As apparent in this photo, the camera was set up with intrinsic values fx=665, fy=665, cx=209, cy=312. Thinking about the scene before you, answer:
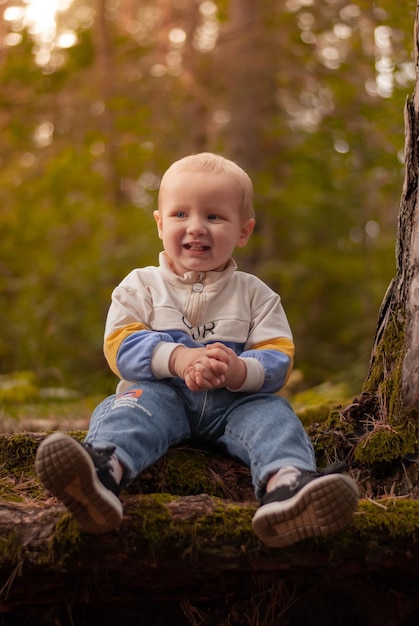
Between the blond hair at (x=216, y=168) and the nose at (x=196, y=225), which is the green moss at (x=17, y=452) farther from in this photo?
the blond hair at (x=216, y=168)

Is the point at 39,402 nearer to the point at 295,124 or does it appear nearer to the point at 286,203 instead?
the point at 286,203

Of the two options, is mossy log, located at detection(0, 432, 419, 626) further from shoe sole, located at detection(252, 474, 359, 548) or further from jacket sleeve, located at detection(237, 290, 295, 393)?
jacket sleeve, located at detection(237, 290, 295, 393)

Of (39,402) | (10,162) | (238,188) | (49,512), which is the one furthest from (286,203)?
(49,512)

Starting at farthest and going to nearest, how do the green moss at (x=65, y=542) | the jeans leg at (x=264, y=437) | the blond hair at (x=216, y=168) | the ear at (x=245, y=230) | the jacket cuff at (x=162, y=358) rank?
1. the ear at (x=245, y=230)
2. the blond hair at (x=216, y=168)
3. the jacket cuff at (x=162, y=358)
4. the jeans leg at (x=264, y=437)
5. the green moss at (x=65, y=542)

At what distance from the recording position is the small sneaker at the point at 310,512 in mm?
1898

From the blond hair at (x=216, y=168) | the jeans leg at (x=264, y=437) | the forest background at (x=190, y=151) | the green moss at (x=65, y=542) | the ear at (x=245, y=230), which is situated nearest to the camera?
the green moss at (x=65, y=542)

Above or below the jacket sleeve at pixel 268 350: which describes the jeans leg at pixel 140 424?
below

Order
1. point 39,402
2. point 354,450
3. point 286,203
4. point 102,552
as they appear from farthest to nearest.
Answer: point 286,203 < point 39,402 < point 354,450 < point 102,552

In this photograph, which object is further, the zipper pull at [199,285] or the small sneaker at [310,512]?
the zipper pull at [199,285]

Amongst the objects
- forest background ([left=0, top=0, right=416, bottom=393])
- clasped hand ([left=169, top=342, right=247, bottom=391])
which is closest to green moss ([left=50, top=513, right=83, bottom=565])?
clasped hand ([left=169, top=342, right=247, bottom=391])

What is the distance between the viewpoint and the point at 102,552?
2.04 metres

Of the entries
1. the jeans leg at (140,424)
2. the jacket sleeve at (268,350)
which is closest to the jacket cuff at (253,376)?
the jacket sleeve at (268,350)

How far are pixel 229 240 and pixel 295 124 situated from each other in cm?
838

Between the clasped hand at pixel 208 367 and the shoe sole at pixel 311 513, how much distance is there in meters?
0.56
